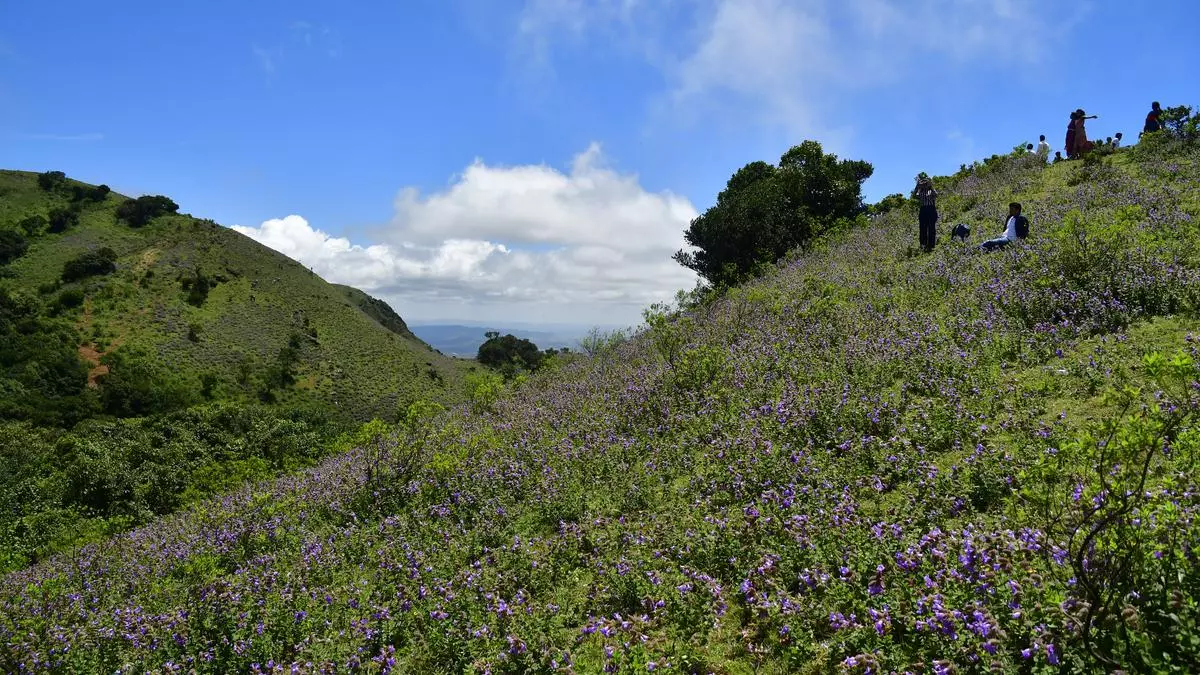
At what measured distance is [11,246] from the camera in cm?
8888

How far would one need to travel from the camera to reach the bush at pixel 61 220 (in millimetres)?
98562

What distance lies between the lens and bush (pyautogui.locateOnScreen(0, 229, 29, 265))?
87.5m

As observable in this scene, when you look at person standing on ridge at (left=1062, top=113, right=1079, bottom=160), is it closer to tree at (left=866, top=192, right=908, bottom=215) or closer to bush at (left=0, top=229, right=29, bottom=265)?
tree at (left=866, top=192, right=908, bottom=215)

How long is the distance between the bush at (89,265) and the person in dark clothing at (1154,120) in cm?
11879

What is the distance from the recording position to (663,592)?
17.3ft

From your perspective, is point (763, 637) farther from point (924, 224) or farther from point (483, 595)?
point (924, 224)

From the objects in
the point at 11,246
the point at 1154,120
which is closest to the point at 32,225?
the point at 11,246

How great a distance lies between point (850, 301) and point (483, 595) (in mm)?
11156

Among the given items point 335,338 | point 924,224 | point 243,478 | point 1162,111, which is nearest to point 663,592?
point 924,224

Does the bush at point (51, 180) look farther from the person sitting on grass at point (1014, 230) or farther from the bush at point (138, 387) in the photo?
the person sitting on grass at point (1014, 230)

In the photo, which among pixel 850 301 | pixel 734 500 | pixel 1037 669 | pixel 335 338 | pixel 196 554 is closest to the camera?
pixel 1037 669

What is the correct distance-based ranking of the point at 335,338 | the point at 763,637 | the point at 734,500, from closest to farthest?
the point at 763,637 → the point at 734,500 → the point at 335,338

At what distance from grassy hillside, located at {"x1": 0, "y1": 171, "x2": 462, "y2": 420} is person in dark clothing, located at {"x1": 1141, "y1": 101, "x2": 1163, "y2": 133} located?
75.4 m

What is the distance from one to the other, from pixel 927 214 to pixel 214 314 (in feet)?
319
